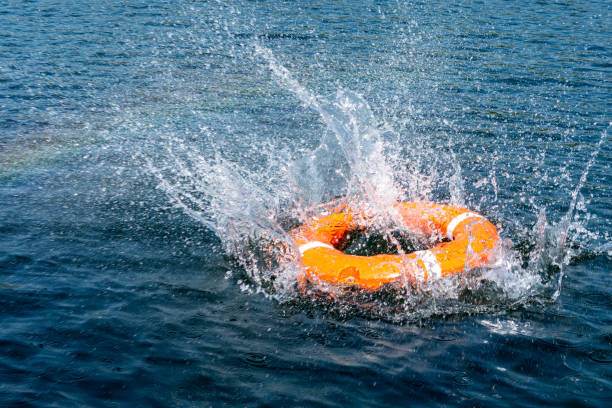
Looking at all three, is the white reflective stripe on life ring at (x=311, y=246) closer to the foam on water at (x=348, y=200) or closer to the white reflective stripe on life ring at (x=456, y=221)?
the foam on water at (x=348, y=200)

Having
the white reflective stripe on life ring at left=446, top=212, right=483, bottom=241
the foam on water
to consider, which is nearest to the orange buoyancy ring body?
the white reflective stripe on life ring at left=446, top=212, right=483, bottom=241

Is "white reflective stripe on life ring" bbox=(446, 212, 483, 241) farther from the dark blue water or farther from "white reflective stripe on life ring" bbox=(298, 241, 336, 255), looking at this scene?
"white reflective stripe on life ring" bbox=(298, 241, 336, 255)

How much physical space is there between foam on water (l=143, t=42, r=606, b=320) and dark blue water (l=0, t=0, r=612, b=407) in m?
0.03

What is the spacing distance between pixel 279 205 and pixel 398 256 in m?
2.15

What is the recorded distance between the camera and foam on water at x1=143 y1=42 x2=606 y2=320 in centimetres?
553

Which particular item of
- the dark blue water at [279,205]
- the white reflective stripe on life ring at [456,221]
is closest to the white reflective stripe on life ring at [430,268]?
the dark blue water at [279,205]

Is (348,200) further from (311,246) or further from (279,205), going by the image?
(311,246)

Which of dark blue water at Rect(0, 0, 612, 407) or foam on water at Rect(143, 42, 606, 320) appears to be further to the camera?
foam on water at Rect(143, 42, 606, 320)

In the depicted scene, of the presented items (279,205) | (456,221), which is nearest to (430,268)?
(456,221)

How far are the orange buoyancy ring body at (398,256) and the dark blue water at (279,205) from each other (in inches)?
6.7

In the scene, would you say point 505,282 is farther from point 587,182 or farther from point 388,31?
point 388,31

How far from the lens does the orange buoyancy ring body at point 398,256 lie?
18.2ft

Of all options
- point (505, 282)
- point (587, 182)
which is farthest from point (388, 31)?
point (505, 282)

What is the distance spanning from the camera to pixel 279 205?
24.3 ft
